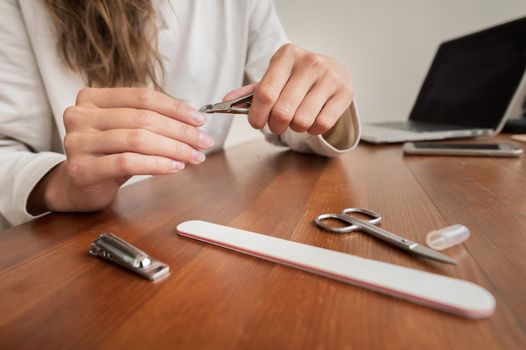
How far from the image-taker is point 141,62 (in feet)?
1.69

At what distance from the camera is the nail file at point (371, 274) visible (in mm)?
148

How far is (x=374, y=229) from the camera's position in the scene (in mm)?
232

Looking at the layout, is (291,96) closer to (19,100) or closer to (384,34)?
(19,100)

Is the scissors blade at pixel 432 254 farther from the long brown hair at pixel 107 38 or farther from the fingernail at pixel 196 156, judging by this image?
the long brown hair at pixel 107 38

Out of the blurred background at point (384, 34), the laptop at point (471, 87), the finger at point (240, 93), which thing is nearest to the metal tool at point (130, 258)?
the finger at point (240, 93)

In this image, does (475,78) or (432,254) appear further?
(475,78)

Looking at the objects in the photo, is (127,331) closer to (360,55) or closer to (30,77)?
(30,77)

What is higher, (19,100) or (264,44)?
(264,44)

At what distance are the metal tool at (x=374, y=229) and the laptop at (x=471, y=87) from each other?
42cm

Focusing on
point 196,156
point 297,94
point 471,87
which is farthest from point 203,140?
point 471,87

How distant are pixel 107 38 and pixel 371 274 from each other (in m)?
0.51

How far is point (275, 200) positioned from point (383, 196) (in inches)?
4.6

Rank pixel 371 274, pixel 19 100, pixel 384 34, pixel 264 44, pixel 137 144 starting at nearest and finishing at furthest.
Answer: pixel 371 274, pixel 137 144, pixel 19 100, pixel 264 44, pixel 384 34

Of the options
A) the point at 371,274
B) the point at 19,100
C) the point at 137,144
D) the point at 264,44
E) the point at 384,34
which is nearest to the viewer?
the point at 371,274
